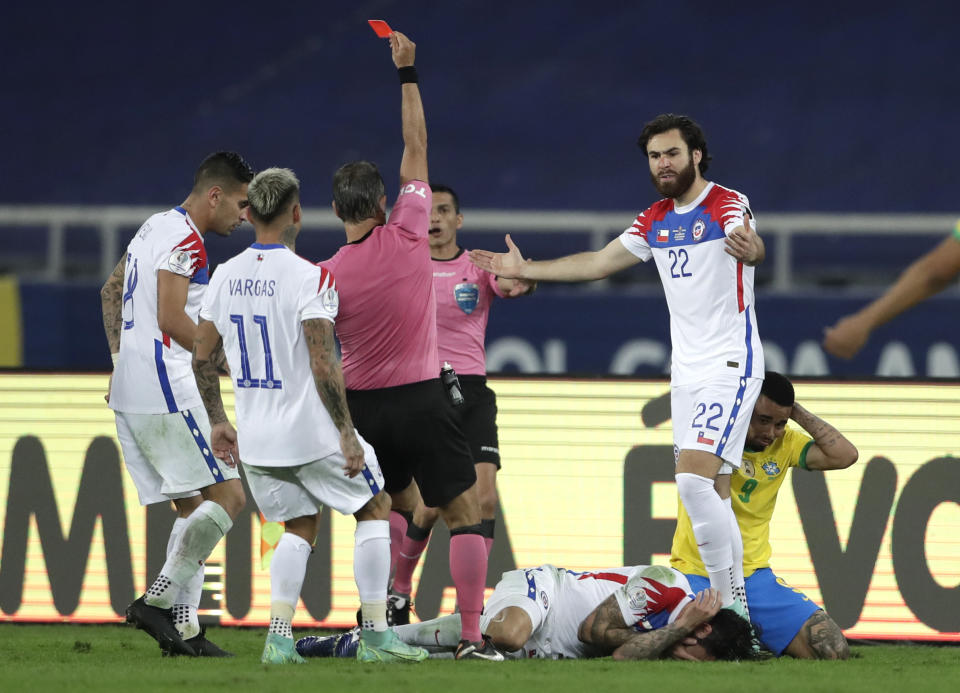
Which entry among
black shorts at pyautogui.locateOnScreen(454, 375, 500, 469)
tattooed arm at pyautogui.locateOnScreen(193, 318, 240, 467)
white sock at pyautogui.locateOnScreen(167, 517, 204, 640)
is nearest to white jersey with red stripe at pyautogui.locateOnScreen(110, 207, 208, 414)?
tattooed arm at pyautogui.locateOnScreen(193, 318, 240, 467)

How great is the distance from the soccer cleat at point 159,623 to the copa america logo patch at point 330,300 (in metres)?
1.58

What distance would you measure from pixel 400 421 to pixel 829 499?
2865 mm

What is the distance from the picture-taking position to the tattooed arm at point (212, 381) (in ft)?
18.7

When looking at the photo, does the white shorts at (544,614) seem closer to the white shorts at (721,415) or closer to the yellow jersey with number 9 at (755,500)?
the yellow jersey with number 9 at (755,500)

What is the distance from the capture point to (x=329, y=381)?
5.47 m

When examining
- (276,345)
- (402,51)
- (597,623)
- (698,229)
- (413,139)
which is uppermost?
(402,51)

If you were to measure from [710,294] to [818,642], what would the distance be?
162 cm

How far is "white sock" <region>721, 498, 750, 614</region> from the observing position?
19.8 feet

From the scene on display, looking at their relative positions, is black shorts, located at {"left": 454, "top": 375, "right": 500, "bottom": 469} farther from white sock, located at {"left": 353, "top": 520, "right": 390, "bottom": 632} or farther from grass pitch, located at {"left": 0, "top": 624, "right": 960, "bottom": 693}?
white sock, located at {"left": 353, "top": 520, "right": 390, "bottom": 632}

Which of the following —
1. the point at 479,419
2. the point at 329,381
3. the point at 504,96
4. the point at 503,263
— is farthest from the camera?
the point at 504,96

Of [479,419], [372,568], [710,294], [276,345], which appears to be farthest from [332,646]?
[710,294]

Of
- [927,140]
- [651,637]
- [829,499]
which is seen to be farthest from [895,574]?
[927,140]

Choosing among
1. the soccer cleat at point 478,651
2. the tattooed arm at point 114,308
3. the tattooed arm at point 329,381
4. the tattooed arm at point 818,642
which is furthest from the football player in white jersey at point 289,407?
the tattooed arm at point 818,642

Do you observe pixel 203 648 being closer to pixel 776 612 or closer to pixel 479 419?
pixel 479 419
